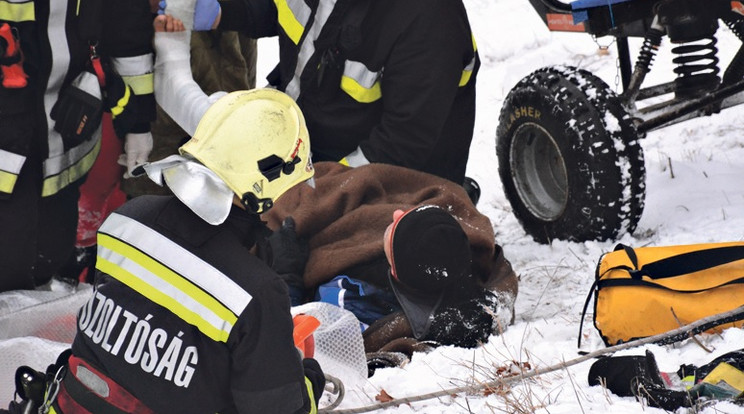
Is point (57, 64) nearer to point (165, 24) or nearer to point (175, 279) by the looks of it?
point (165, 24)

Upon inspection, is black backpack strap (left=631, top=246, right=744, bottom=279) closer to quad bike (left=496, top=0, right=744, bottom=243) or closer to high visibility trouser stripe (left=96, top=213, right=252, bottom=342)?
quad bike (left=496, top=0, right=744, bottom=243)

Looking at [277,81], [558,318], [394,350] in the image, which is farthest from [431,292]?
[277,81]

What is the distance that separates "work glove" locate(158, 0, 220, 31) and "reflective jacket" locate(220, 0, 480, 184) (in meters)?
0.21

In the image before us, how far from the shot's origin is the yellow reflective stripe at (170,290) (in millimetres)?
2441

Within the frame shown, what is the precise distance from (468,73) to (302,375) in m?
2.44

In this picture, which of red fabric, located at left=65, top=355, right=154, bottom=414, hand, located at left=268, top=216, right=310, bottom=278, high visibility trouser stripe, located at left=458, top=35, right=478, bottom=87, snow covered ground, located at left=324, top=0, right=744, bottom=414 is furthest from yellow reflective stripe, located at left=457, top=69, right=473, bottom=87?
red fabric, located at left=65, top=355, right=154, bottom=414

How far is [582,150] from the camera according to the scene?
4.46 metres

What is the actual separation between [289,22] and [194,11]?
0.45 metres

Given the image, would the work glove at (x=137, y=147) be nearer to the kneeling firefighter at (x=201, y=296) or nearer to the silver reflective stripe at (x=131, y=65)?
the silver reflective stripe at (x=131, y=65)

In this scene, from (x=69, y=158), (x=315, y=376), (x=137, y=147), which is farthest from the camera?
(x=137, y=147)

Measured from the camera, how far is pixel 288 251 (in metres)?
4.02

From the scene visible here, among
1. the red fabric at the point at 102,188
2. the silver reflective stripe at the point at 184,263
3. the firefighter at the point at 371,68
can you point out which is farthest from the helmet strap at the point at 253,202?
the firefighter at the point at 371,68

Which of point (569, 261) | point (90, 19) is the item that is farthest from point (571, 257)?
point (90, 19)

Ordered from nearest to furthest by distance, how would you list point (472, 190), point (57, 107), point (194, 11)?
point (57, 107), point (194, 11), point (472, 190)
